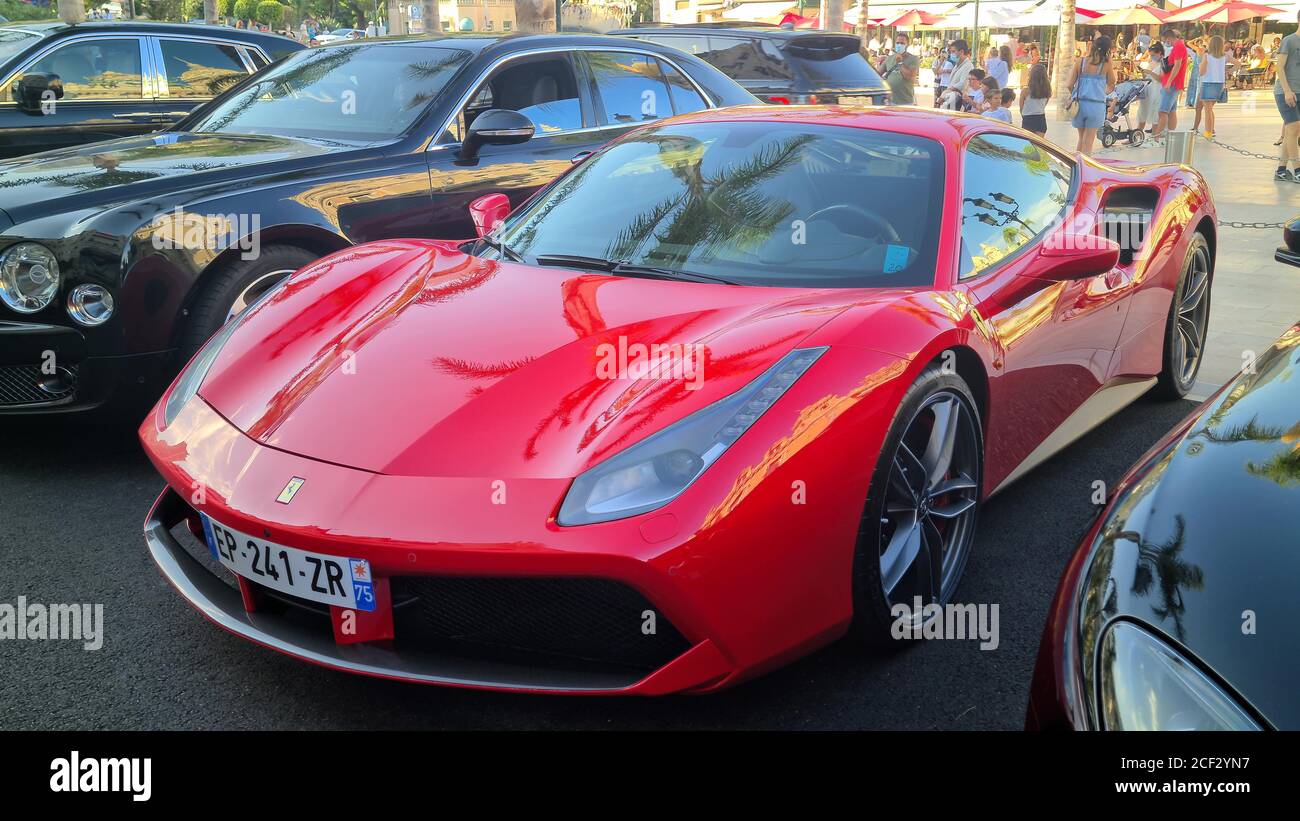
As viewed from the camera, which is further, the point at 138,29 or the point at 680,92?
the point at 138,29

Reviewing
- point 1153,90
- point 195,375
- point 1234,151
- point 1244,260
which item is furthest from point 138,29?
point 1153,90

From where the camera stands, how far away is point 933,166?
334 centimetres

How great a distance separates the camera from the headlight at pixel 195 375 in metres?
2.86

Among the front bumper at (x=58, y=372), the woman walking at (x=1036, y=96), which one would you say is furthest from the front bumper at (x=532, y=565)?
the woman walking at (x=1036, y=96)

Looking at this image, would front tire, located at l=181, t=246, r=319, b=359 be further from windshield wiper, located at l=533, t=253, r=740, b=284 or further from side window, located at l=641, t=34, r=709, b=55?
side window, located at l=641, t=34, r=709, b=55

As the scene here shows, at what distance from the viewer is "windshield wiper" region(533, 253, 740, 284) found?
3.05m

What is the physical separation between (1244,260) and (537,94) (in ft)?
17.7

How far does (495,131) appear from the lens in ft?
16.1

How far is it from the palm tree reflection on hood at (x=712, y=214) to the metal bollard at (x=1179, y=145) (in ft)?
18.5

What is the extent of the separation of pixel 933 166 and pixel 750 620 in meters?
1.71

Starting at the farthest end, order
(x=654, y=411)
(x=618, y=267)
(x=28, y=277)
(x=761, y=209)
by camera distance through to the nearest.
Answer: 1. (x=28, y=277)
2. (x=761, y=209)
3. (x=618, y=267)
4. (x=654, y=411)

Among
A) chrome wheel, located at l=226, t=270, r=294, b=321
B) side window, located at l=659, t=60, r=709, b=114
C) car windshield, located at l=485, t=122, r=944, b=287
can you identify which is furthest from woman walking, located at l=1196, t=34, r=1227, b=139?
chrome wheel, located at l=226, t=270, r=294, b=321

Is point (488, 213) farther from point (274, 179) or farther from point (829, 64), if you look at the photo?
point (829, 64)
